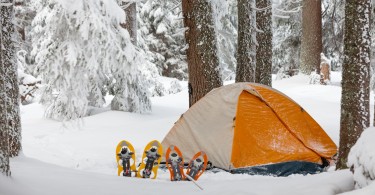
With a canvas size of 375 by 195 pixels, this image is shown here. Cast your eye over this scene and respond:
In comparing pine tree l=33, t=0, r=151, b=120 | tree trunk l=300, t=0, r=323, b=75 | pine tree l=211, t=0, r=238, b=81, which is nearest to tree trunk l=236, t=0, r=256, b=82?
pine tree l=211, t=0, r=238, b=81

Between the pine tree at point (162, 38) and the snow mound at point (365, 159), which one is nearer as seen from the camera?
the snow mound at point (365, 159)

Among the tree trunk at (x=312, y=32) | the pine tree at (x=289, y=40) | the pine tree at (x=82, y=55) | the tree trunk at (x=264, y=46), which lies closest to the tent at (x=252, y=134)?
the tree trunk at (x=264, y=46)

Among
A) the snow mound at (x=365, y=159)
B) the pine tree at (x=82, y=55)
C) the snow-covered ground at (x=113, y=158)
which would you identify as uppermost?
the pine tree at (x=82, y=55)

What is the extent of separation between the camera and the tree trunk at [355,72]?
18.1ft

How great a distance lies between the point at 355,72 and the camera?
5625 millimetres

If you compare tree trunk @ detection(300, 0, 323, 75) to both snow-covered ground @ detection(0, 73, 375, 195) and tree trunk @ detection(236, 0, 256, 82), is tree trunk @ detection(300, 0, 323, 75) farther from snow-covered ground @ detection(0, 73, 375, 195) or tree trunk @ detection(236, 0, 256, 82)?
→ tree trunk @ detection(236, 0, 256, 82)

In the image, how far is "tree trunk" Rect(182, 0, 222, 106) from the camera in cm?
829

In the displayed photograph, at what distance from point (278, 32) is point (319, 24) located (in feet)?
27.3

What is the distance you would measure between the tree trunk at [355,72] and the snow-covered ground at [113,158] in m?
0.97

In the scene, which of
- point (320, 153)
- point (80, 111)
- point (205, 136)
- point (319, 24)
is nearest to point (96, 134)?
point (80, 111)

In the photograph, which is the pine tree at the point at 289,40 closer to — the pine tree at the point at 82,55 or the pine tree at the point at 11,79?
the pine tree at the point at 82,55

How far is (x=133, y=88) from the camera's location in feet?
41.4

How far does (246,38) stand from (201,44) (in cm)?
149

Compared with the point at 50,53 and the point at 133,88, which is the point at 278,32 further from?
the point at 50,53
